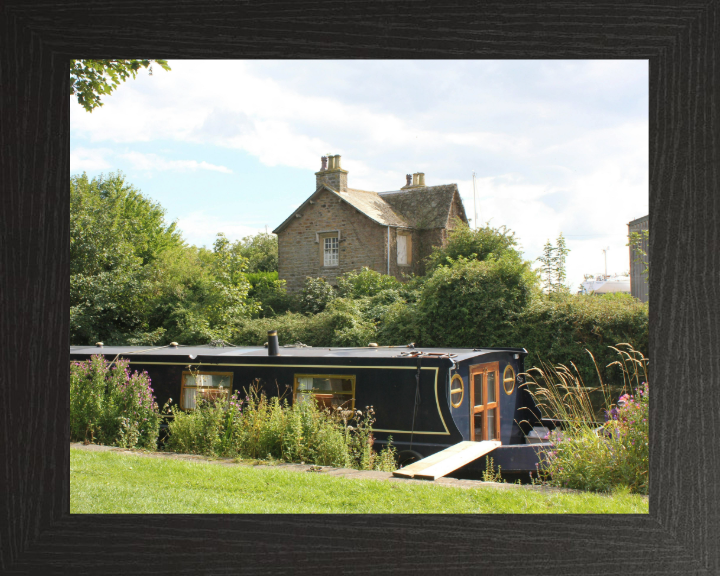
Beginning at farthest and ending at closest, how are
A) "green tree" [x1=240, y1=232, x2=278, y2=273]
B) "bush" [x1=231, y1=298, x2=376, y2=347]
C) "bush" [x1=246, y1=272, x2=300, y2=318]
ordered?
1. "green tree" [x1=240, y1=232, x2=278, y2=273]
2. "bush" [x1=246, y1=272, x2=300, y2=318]
3. "bush" [x1=231, y1=298, x2=376, y2=347]

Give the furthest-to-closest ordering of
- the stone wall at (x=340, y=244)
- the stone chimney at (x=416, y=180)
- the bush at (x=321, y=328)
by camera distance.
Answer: the stone chimney at (x=416, y=180) < the stone wall at (x=340, y=244) < the bush at (x=321, y=328)

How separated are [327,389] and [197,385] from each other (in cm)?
169

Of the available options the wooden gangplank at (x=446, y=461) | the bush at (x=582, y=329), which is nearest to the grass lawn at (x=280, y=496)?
the wooden gangplank at (x=446, y=461)

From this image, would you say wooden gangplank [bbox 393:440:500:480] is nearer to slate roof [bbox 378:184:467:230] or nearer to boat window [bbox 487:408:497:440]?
boat window [bbox 487:408:497:440]

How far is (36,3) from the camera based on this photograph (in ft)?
5.11

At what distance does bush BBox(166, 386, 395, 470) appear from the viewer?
548 cm

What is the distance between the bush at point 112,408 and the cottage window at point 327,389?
1.47 m

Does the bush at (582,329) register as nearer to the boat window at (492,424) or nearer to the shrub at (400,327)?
the shrub at (400,327)

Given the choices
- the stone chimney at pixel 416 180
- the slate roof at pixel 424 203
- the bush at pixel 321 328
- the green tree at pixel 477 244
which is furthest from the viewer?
the stone chimney at pixel 416 180

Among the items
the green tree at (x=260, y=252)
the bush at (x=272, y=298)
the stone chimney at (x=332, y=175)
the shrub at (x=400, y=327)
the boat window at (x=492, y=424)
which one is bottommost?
the boat window at (x=492, y=424)

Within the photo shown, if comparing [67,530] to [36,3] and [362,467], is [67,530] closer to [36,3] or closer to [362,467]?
[36,3]

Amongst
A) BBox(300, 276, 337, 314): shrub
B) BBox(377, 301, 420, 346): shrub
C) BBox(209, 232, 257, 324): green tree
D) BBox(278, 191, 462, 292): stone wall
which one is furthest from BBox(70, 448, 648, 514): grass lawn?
BBox(278, 191, 462, 292): stone wall

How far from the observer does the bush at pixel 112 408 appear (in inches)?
247

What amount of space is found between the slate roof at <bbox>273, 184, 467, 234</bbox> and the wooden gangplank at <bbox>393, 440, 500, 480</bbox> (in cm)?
1209
